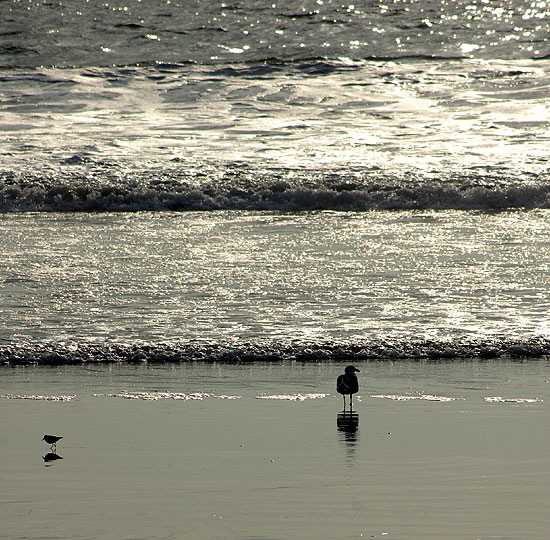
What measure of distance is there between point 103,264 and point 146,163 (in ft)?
17.0

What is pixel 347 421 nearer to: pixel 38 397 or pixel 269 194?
pixel 38 397

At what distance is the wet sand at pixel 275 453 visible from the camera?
132 inches

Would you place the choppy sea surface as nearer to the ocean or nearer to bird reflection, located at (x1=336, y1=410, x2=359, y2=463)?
the ocean

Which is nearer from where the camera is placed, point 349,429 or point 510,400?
point 349,429

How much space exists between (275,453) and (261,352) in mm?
1799

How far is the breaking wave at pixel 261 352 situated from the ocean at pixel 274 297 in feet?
0.06

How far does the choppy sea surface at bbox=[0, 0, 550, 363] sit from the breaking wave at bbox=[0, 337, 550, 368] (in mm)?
18

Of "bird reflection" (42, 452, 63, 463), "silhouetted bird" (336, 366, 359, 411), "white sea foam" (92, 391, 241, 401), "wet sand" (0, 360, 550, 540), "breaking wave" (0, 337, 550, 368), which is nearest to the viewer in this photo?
"wet sand" (0, 360, 550, 540)

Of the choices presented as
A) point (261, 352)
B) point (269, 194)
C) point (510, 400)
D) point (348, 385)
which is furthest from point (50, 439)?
point (269, 194)

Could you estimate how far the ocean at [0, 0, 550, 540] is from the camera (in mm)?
3676

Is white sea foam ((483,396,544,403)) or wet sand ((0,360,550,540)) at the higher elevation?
white sea foam ((483,396,544,403))

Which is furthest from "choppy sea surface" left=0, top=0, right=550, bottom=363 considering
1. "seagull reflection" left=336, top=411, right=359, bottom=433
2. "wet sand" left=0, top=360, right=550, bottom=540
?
"seagull reflection" left=336, top=411, right=359, bottom=433

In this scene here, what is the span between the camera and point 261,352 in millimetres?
5922

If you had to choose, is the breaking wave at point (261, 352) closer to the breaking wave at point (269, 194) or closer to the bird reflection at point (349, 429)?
the bird reflection at point (349, 429)
